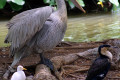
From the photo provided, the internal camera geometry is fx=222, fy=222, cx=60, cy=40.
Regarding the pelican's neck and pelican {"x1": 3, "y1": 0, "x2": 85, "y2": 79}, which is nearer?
pelican {"x1": 3, "y1": 0, "x2": 85, "y2": 79}

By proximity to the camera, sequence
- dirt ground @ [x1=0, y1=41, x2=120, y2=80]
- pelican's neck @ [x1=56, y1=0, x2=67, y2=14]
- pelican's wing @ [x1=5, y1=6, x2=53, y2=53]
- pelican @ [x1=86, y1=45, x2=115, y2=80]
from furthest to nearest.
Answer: pelican's neck @ [x1=56, y1=0, x2=67, y2=14]
dirt ground @ [x1=0, y1=41, x2=120, y2=80]
pelican's wing @ [x1=5, y1=6, x2=53, y2=53]
pelican @ [x1=86, y1=45, x2=115, y2=80]

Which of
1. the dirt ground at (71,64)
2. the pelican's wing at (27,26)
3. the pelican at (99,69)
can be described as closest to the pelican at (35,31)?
the pelican's wing at (27,26)

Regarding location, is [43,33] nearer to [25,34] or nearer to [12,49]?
[25,34]

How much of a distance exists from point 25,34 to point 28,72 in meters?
0.76

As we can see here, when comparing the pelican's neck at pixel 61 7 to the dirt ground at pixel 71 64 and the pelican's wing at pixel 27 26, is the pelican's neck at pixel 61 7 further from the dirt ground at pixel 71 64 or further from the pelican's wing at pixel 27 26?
→ the dirt ground at pixel 71 64

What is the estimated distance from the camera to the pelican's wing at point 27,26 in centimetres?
375

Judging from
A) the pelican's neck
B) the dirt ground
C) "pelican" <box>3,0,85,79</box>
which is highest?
the pelican's neck

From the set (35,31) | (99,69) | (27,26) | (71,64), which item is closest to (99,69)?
(99,69)

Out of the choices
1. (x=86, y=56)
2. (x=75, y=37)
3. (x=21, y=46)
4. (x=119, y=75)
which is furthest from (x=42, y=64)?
(x=75, y=37)

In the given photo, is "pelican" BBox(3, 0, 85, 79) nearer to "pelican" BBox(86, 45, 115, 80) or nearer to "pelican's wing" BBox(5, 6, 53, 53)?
"pelican's wing" BBox(5, 6, 53, 53)

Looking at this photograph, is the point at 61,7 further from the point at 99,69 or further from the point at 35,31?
the point at 99,69

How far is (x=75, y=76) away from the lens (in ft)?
12.6

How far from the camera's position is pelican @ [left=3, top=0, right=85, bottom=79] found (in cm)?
376

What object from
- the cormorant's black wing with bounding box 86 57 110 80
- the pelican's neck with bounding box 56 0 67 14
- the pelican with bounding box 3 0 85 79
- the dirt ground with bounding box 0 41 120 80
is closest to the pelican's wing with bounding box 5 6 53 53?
the pelican with bounding box 3 0 85 79
